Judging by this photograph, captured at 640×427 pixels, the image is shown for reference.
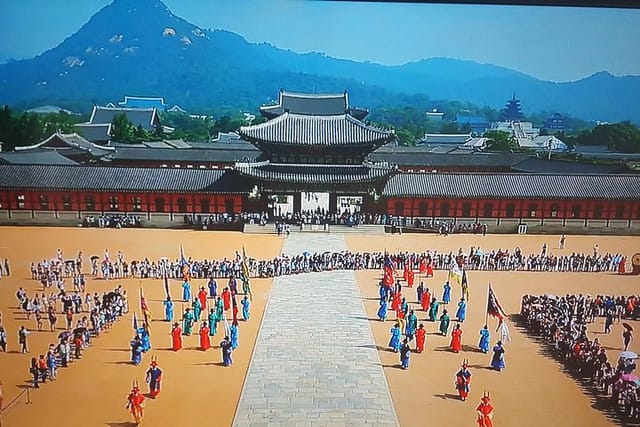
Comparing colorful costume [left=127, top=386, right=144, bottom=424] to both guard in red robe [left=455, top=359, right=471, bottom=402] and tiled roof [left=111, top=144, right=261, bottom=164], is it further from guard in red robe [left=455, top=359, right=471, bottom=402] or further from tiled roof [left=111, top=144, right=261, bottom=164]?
guard in red robe [left=455, top=359, right=471, bottom=402]

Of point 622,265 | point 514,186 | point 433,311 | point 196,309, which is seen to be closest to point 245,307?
point 196,309

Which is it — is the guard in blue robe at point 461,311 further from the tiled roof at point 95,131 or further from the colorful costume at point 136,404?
the tiled roof at point 95,131

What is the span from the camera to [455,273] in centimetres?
465

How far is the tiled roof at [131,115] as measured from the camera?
4.09 m

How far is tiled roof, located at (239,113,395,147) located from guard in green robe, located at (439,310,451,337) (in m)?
1.71

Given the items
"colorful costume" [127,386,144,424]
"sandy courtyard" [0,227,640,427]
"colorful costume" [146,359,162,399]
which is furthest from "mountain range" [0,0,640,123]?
"colorful costume" [127,386,144,424]

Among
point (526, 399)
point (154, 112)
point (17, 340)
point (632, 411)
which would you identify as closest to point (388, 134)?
point (154, 112)

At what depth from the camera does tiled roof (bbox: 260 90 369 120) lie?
430 cm

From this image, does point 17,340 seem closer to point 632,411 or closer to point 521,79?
point 521,79

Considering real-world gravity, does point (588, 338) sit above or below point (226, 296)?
below

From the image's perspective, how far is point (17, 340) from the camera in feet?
13.6

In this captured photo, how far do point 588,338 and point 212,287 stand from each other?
11.5ft

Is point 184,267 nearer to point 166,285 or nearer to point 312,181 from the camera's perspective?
point 166,285

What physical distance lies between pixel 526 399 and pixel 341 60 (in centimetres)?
315
